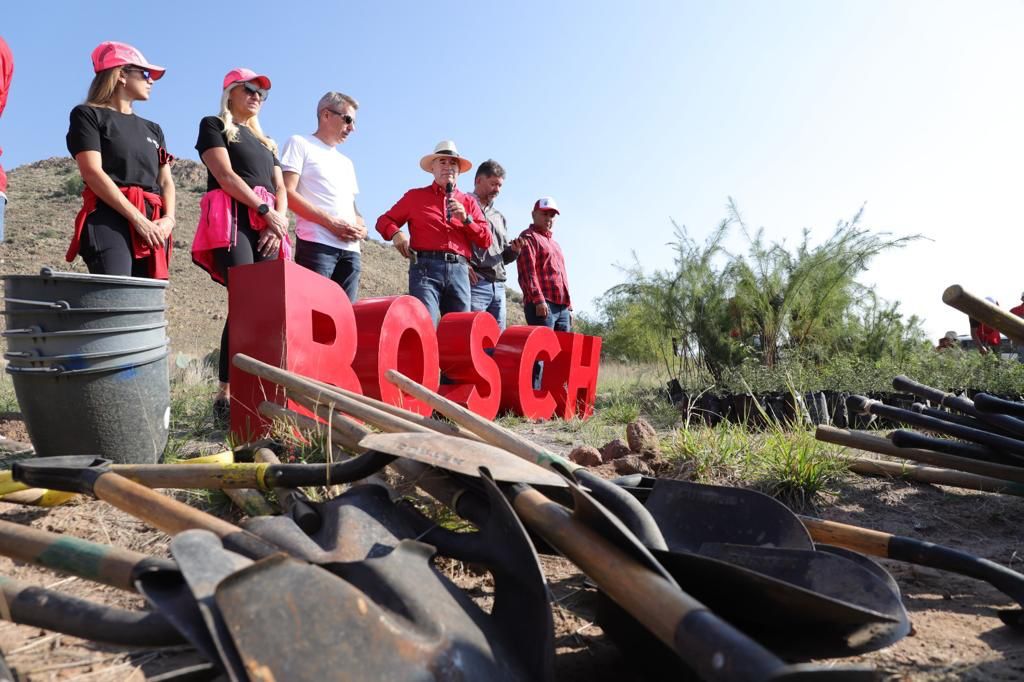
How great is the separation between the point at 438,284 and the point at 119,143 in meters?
2.76

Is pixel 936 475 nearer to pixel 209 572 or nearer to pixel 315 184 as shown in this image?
pixel 209 572

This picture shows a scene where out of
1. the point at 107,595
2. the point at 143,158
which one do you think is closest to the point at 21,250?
the point at 143,158

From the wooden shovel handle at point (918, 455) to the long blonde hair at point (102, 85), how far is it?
13.5ft

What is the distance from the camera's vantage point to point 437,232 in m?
5.68

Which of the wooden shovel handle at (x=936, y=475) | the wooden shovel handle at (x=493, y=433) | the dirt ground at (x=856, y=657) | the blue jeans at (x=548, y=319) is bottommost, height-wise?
the dirt ground at (x=856, y=657)

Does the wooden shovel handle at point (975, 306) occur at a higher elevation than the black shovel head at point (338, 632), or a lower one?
higher

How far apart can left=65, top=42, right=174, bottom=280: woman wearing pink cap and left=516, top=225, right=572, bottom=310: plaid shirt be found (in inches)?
169

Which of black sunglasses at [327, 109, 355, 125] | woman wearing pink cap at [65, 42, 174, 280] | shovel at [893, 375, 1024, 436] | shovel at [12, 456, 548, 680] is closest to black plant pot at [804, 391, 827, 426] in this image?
shovel at [893, 375, 1024, 436]

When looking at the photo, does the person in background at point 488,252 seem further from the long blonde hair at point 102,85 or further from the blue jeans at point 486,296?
the long blonde hair at point 102,85

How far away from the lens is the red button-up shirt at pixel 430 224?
5680 mm

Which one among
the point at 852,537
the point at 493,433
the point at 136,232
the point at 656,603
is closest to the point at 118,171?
the point at 136,232

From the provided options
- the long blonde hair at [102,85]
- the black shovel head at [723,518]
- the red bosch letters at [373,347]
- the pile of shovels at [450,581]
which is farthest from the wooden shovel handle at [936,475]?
the long blonde hair at [102,85]

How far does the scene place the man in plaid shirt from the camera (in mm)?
7527

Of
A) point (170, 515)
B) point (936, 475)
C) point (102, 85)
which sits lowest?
point (936, 475)
